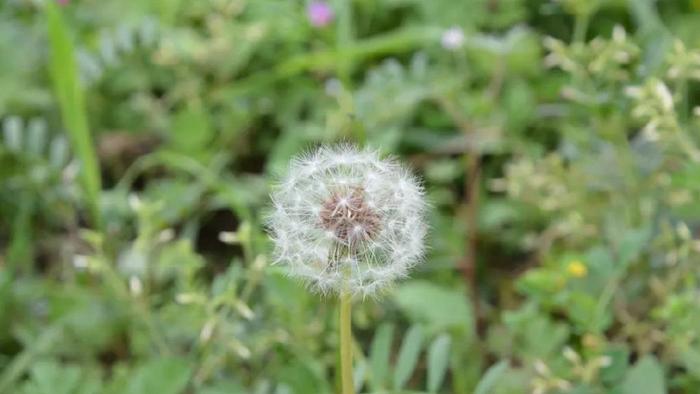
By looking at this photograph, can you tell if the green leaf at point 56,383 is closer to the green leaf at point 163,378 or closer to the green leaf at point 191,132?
the green leaf at point 163,378

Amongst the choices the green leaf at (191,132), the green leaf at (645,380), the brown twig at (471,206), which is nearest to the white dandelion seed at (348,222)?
the green leaf at (645,380)

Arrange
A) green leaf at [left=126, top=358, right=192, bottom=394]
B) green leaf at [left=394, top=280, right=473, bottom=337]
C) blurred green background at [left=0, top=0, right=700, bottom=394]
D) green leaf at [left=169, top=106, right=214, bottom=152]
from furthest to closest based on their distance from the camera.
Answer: green leaf at [left=169, top=106, right=214, bottom=152], green leaf at [left=394, top=280, right=473, bottom=337], blurred green background at [left=0, top=0, right=700, bottom=394], green leaf at [left=126, top=358, right=192, bottom=394]

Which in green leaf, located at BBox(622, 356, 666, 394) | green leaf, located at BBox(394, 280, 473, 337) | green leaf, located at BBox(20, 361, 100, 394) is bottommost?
green leaf, located at BBox(20, 361, 100, 394)

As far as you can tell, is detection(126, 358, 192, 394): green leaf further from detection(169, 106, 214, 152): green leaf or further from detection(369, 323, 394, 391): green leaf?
detection(169, 106, 214, 152): green leaf

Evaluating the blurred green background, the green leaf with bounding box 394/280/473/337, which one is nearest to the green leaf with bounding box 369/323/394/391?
the blurred green background

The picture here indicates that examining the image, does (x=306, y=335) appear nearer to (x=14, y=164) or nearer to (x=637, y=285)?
(x=637, y=285)

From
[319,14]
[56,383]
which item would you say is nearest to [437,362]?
[56,383]
